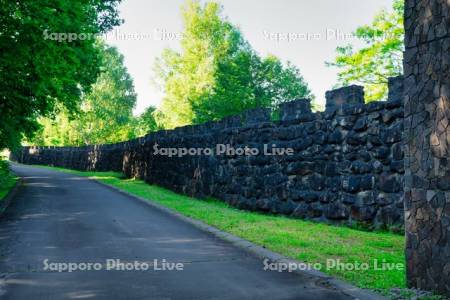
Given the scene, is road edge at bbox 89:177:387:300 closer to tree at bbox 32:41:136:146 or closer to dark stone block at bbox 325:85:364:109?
dark stone block at bbox 325:85:364:109

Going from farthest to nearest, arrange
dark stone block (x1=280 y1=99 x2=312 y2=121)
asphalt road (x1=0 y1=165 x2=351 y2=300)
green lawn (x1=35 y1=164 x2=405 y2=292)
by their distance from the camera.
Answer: dark stone block (x1=280 y1=99 x2=312 y2=121) < green lawn (x1=35 y1=164 x2=405 y2=292) < asphalt road (x1=0 y1=165 x2=351 y2=300)

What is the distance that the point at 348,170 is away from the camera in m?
9.85

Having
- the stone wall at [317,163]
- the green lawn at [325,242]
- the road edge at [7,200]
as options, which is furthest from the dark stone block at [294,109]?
the road edge at [7,200]

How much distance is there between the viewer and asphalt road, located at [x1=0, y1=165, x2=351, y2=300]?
5.11 metres

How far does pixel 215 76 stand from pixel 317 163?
103 ft

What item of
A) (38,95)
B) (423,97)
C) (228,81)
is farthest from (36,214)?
(228,81)

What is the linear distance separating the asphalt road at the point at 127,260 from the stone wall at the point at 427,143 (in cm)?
103

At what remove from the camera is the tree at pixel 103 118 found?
2277 inches

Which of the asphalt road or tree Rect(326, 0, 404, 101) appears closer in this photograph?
the asphalt road

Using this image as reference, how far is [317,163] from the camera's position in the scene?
10.8 m

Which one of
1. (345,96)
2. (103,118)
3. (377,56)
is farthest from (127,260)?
(103,118)

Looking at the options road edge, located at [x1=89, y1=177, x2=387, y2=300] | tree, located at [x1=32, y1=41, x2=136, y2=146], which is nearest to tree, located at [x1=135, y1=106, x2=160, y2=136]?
tree, located at [x1=32, y1=41, x2=136, y2=146]

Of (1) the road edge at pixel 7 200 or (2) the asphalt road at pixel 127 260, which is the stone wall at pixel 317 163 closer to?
(2) the asphalt road at pixel 127 260

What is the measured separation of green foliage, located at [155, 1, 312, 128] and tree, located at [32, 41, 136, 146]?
9.81 m
